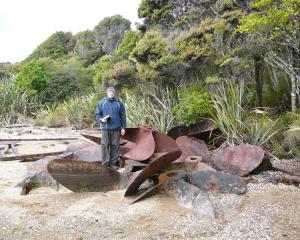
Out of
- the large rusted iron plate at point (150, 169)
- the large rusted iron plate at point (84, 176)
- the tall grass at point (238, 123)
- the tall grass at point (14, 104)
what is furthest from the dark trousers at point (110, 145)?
the tall grass at point (14, 104)

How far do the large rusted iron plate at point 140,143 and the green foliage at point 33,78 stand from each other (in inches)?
540

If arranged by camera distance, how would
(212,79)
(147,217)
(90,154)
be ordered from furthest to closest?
(212,79) < (90,154) < (147,217)

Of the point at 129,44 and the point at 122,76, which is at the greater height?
the point at 129,44

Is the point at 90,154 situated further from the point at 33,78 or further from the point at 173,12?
the point at 33,78

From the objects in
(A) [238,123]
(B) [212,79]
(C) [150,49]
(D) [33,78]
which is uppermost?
(C) [150,49]

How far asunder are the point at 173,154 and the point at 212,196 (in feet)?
2.30

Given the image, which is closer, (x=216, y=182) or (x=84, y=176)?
(x=216, y=182)

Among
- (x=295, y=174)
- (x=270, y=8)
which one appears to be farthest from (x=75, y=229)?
(x=270, y=8)

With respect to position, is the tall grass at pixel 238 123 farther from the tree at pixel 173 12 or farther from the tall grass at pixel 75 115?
the tall grass at pixel 75 115

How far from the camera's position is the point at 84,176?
17.9ft

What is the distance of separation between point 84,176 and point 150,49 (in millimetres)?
5278

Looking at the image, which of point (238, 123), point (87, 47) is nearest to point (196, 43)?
point (238, 123)

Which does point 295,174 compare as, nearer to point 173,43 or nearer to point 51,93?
point 173,43

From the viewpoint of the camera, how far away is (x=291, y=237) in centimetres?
403
